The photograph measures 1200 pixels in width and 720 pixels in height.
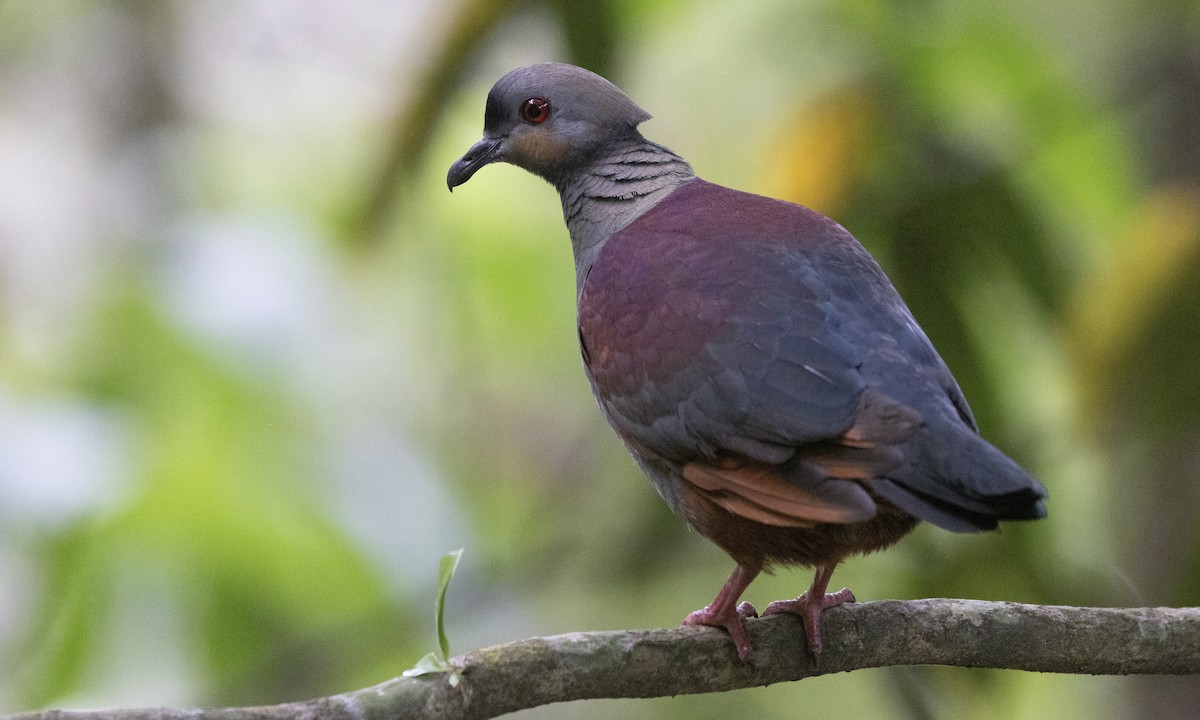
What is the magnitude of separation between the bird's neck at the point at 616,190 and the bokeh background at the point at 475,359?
2.37 feet

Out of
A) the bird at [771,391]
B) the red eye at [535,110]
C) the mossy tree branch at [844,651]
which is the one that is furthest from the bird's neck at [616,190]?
the mossy tree branch at [844,651]

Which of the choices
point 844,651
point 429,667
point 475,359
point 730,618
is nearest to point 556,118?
point 730,618

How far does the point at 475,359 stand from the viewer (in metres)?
6.21

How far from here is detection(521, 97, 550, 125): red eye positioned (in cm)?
370

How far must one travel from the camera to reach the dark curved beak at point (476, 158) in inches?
147

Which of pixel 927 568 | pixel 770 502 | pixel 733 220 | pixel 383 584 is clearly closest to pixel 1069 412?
pixel 927 568

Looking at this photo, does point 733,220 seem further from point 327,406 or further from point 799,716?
point 799,716

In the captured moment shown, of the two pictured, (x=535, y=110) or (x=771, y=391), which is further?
(x=535, y=110)

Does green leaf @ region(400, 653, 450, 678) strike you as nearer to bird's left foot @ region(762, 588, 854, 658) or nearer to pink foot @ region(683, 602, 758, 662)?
pink foot @ region(683, 602, 758, 662)

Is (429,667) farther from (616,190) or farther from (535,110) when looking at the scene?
(535,110)

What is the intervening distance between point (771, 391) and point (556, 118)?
1280 mm

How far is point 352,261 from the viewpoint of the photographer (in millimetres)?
5367

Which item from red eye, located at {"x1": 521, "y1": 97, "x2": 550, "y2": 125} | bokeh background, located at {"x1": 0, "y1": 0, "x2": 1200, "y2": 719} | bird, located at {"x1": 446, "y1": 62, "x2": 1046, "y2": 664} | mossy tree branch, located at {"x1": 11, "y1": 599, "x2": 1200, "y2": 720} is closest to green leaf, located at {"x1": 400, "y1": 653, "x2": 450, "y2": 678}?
mossy tree branch, located at {"x1": 11, "y1": 599, "x2": 1200, "y2": 720}

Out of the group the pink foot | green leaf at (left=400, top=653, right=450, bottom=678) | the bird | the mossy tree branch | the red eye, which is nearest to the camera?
green leaf at (left=400, top=653, right=450, bottom=678)
